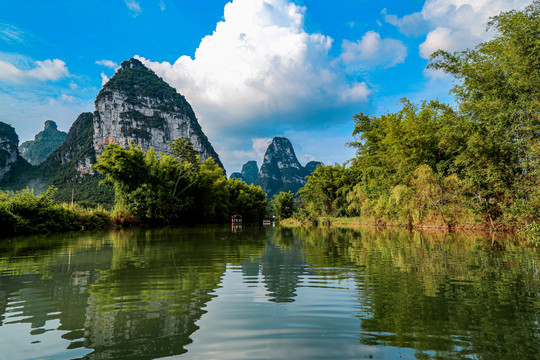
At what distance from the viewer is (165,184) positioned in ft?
111

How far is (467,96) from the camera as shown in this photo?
1452 centimetres

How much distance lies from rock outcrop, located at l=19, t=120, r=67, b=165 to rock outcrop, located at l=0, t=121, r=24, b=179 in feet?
251

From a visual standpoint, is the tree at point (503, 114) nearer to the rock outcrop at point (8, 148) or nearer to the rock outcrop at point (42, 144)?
the rock outcrop at point (8, 148)

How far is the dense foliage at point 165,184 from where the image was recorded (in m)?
28.3

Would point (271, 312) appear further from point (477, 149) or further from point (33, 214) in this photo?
point (33, 214)

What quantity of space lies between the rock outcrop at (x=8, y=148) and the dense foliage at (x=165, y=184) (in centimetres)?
9416

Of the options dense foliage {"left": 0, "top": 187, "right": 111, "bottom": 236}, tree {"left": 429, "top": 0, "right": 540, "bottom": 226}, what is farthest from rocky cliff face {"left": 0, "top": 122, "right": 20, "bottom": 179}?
tree {"left": 429, "top": 0, "right": 540, "bottom": 226}

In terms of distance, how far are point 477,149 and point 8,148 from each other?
138 meters

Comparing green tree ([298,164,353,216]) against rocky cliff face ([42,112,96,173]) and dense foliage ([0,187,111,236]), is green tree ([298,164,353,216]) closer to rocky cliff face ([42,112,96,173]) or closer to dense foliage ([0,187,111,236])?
dense foliage ([0,187,111,236])

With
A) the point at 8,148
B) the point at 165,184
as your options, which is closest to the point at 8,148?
the point at 8,148

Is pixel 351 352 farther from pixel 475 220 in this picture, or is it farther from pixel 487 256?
pixel 475 220

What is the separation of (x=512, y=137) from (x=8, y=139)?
140m

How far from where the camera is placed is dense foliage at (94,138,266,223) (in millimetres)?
28344

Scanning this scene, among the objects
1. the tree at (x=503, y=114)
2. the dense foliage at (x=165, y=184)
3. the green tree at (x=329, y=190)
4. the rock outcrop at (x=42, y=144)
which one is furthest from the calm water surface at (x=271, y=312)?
the rock outcrop at (x=42, y=144)
